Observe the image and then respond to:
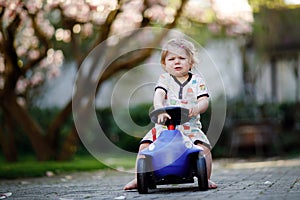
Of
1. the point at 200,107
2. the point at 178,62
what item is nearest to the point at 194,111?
the point at 200,107

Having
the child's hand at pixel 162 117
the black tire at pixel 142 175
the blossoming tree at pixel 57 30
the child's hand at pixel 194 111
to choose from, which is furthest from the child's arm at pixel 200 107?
the blossoming tree at pixel 57 30

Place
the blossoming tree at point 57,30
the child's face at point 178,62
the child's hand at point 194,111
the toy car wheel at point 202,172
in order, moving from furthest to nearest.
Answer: the blossoming tree at point 57,30 → the child's face at point 178,62 → the child's hand at point 194,111 → the toy car wheel at point 202,172

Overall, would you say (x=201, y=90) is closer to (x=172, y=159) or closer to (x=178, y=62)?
(x=178, y=62)

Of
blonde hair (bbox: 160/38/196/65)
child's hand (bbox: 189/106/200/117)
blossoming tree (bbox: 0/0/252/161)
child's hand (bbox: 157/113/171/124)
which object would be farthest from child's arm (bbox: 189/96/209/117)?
blossoming tree (bbox: 0/0/252/161)

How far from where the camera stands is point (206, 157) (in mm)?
6371

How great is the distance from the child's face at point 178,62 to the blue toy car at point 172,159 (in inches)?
20.0

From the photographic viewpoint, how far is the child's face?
6.41m

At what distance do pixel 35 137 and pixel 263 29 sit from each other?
716 cm

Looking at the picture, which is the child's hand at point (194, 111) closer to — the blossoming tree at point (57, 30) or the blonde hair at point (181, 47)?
the blonde hair at point (181, 47)

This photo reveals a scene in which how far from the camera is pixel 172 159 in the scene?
5961 mm

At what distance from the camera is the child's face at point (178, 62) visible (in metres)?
6.41

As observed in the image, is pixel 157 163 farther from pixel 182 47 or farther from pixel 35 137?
pixel 35 137

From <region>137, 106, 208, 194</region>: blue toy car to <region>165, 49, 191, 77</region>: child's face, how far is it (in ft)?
1.67

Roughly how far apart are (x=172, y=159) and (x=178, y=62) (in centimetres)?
96
